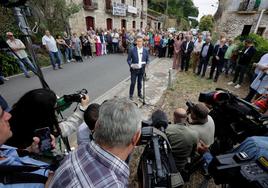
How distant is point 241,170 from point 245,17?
65.6ft

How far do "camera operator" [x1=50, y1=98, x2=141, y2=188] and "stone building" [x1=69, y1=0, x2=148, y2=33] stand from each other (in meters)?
14.5

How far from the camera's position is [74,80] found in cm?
724

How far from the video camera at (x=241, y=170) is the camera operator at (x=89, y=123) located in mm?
1341

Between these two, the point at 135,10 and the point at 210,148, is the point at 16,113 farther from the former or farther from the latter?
the point at 135,10

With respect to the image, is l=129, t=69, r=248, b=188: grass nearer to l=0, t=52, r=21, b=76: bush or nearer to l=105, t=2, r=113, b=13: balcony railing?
l=0, t=52, r=21, b=76: bush

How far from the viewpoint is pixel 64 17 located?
11.6 metres

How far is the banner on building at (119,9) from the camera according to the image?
63.2 ft

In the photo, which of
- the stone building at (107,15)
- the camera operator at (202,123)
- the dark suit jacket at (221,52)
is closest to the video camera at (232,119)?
the camera operator at (202,123)

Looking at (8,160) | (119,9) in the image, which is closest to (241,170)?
(8,160)

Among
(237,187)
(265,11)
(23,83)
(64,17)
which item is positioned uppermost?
(265,11)

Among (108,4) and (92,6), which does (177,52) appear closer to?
(92,6)

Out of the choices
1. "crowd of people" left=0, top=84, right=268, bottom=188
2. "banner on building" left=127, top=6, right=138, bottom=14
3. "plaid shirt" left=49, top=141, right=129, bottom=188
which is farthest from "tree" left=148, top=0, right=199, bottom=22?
"plaid shirt" left=49, top=141, right=129, bottom=188

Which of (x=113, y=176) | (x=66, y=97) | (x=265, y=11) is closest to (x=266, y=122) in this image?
(x=113, y=176)

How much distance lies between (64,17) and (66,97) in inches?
451
